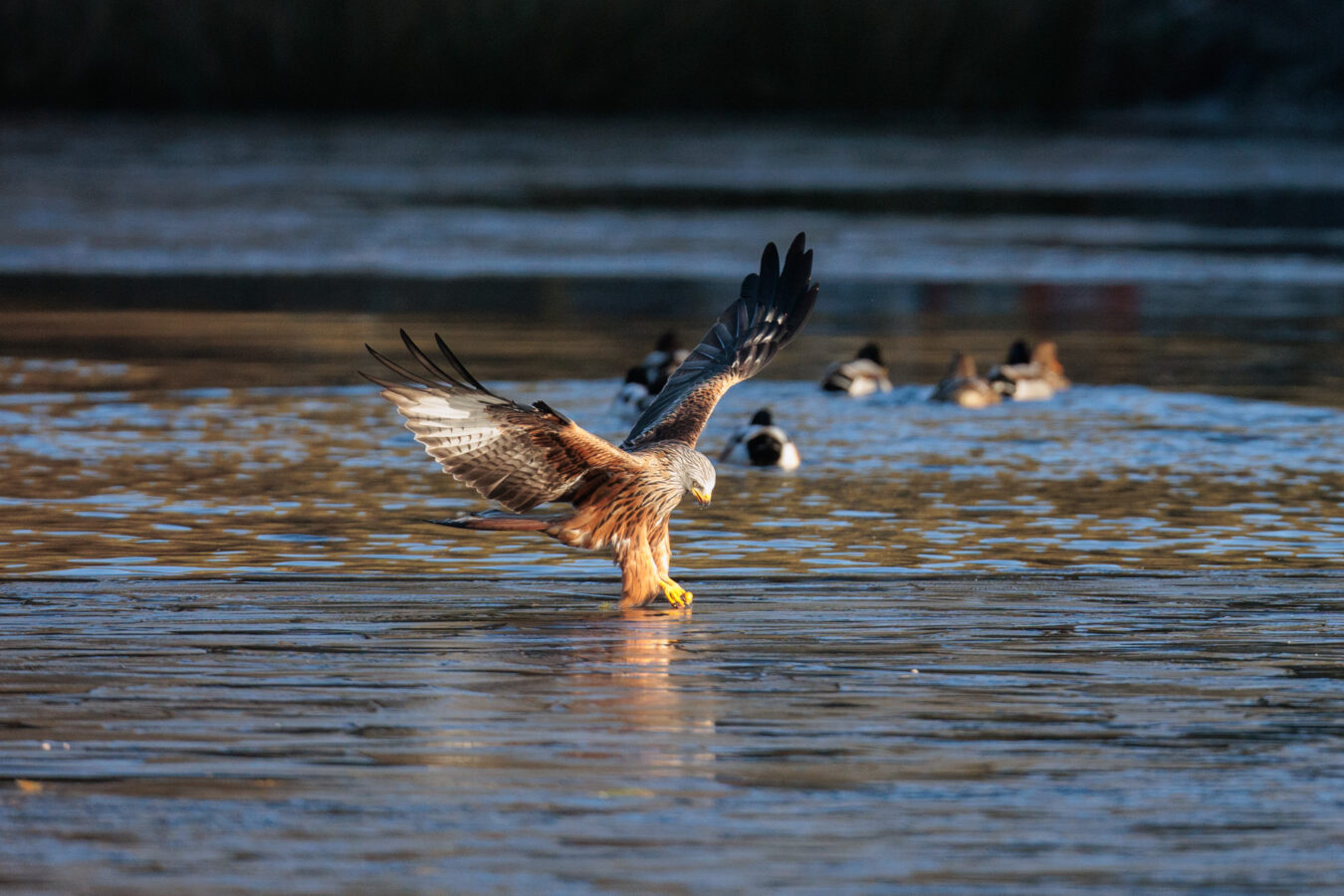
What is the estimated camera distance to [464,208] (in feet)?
112

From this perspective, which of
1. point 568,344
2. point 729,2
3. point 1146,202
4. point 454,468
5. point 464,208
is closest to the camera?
point 454,468

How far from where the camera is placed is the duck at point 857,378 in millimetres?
16859

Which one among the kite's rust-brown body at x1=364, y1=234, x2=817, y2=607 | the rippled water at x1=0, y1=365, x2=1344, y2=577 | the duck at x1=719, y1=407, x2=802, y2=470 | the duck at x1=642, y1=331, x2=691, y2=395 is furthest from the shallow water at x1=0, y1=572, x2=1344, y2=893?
the duck at x1=642, y1=331, x2=691, y2=395

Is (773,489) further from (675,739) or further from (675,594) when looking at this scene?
(675,739)

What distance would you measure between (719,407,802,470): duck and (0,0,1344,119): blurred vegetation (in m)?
43.0

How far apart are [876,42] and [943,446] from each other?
4518 cm

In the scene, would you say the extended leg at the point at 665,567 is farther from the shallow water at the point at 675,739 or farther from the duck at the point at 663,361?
the duck at the point at 663,361

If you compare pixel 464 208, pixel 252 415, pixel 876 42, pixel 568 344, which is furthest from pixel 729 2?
pixel 252 415

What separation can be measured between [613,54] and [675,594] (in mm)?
49123

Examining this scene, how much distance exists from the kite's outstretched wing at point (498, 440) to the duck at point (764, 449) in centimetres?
436

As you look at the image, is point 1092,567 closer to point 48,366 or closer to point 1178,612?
point 1178,612

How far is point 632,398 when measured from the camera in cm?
1584

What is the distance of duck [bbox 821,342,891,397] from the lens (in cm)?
1686

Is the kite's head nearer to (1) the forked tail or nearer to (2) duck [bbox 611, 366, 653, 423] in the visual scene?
(1) the forked tail
